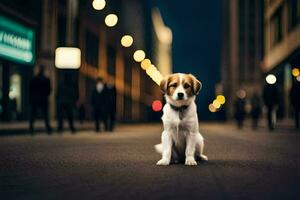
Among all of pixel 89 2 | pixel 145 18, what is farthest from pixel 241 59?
pixel 89 2

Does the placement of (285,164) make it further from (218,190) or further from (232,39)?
(232,39)

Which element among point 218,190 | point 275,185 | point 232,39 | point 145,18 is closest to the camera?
point 218,190

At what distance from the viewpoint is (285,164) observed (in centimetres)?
862

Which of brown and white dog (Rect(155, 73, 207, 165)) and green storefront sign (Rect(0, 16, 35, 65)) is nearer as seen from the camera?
brown and white dog (Rect(155, 73, 207, 165))

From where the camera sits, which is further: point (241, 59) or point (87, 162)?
point (241, 59)

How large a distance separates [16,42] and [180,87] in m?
24.3

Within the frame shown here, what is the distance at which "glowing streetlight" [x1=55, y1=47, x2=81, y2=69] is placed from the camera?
26420 millimetres

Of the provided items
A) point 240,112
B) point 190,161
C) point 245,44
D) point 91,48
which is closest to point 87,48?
point 91,48

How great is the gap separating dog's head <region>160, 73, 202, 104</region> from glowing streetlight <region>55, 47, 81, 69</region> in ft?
62.5

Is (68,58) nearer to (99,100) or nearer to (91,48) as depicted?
(99,100)

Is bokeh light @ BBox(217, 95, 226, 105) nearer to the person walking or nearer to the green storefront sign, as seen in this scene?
the person walking

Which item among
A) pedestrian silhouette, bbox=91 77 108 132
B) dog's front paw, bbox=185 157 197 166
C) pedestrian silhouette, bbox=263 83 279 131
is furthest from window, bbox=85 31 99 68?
dog's front paw, bbox=185 157 197 166

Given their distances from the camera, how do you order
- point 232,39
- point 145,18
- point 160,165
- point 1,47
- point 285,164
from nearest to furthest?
point 160,165 → point 285,164 → point 1,47 → point 145,18 → point 232,39

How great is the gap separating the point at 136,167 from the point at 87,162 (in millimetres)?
1173
